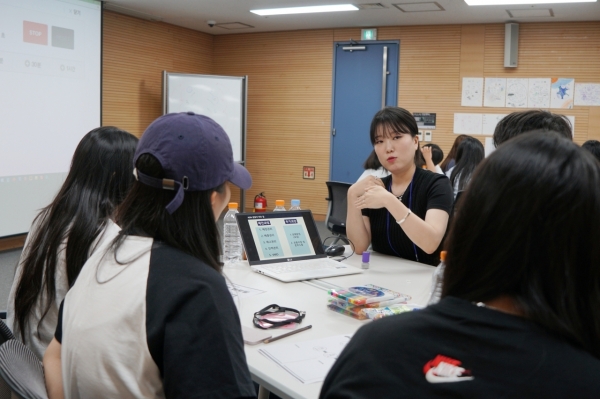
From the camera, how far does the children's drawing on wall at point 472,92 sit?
24.0ft

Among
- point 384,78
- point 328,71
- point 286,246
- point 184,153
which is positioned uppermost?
point 328,71

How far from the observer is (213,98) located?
7.68 meters

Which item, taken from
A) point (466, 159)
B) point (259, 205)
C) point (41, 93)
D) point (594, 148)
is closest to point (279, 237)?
point (594, 148)

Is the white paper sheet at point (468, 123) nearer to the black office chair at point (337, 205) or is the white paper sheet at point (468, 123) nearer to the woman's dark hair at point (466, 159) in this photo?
the woman's dark hair at point (466, 159)

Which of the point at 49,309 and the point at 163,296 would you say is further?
the point at 49,309

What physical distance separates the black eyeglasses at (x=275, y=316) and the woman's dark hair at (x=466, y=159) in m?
3.04

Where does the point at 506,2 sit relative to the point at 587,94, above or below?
above

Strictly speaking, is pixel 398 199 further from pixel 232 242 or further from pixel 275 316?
pixel 275 316

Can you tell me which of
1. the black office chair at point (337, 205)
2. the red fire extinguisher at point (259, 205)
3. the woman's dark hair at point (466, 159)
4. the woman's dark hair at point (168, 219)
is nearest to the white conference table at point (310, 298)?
the woman's dark hair at point (168, 219)

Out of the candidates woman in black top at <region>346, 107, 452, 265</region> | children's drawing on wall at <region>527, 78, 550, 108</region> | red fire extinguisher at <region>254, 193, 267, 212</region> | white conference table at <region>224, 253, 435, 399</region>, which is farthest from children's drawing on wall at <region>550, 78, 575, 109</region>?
white conference table at <region>224, 253, 435, 399</region>

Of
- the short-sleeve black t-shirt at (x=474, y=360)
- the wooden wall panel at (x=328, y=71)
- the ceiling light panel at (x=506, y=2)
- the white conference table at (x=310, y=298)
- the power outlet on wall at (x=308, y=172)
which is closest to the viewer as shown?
the short-sleeve black t-shirt at (x=474, y=360)

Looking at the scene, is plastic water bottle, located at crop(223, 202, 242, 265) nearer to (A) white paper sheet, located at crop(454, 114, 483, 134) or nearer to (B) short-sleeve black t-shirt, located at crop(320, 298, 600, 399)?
(B) short-sleeve black t-shirt, located at crop(320, 298, 600, 399)

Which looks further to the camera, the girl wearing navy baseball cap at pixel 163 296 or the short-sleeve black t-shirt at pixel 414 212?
the short-sleeve black t-shirt at pixel 414 212

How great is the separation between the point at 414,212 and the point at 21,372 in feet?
6.55
